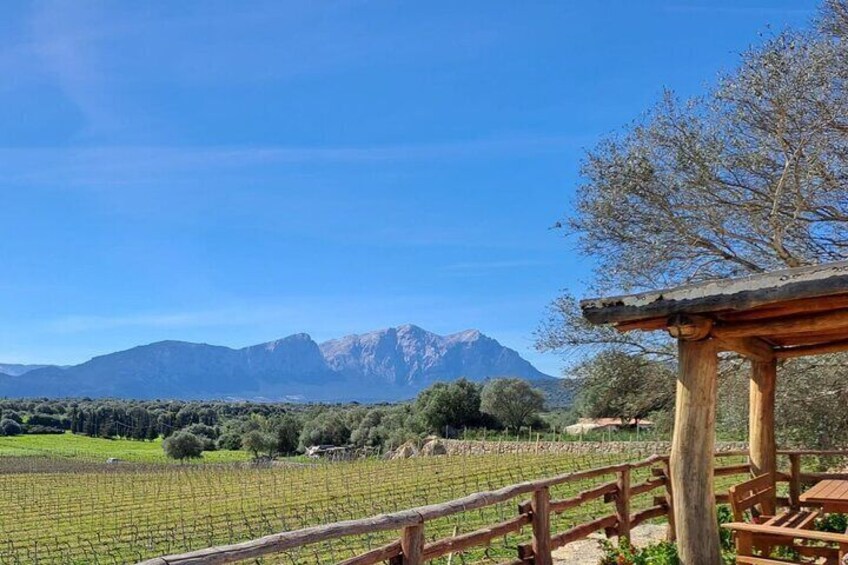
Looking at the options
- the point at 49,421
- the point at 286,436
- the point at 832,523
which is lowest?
the point at 49,421

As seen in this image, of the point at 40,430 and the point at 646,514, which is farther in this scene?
the point at 40,430

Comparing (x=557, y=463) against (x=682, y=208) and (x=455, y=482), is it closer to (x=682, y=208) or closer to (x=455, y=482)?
(x=455, y=482)

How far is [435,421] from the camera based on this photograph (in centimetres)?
5828

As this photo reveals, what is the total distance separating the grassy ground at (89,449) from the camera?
67688 millimetres

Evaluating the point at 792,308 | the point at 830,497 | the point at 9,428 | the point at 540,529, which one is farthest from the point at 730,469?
the point at 9,428

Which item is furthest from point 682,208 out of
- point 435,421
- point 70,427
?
point 70,427

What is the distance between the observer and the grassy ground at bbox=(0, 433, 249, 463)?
222ft

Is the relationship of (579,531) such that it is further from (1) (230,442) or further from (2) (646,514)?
(1) (230,442)

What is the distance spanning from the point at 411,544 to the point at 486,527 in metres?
2.08

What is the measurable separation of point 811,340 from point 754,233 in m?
4.35

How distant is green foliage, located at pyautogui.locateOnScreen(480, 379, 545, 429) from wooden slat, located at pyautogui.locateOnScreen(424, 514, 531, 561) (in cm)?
5241

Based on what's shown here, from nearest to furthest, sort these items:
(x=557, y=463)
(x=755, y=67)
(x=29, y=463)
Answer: (x=755, y=67) → (x=557, y=463) → (x=29, y=463)

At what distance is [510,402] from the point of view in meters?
57.9

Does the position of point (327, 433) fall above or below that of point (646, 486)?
below
